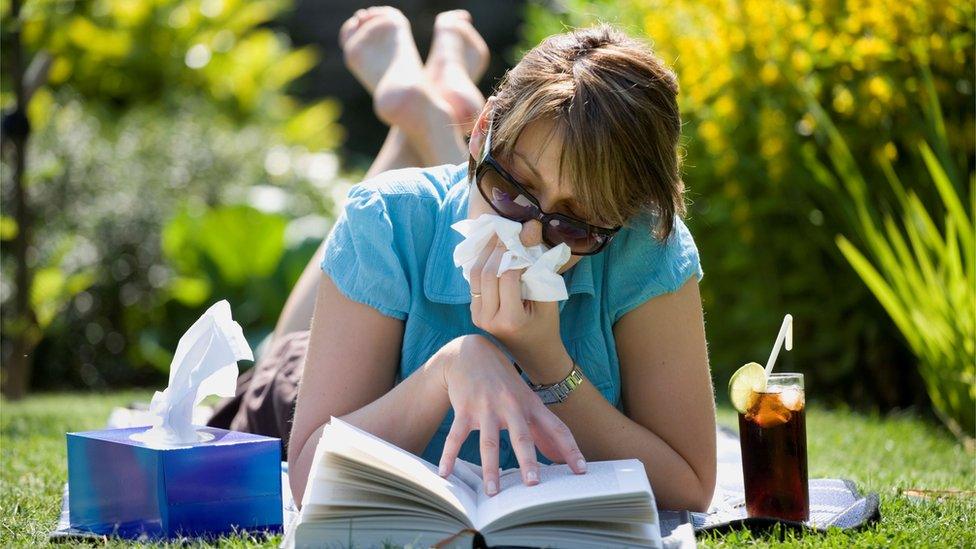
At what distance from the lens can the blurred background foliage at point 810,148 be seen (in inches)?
164

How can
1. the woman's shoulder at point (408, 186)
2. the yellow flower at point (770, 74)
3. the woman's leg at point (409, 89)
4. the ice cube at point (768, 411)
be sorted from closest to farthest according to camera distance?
the ice cube at point (768, 411) → the woman's shoulder at point (408, 186) → the woman's leg at point (409, 89) → the yellow flower at point (770, 74)

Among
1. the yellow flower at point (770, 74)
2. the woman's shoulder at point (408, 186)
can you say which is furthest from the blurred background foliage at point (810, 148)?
the woman's shoulder at point (408, 186)

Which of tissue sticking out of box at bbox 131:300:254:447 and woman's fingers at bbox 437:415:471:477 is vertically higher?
tissue sticking out of box at bbox 131:300:254:447

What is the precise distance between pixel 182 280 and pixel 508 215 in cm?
432

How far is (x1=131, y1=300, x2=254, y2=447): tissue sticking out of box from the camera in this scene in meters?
1.92

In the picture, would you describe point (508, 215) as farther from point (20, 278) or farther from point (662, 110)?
point (20, 278)

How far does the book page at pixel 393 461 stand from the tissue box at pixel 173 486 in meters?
0.25

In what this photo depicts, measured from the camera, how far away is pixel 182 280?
5.80m

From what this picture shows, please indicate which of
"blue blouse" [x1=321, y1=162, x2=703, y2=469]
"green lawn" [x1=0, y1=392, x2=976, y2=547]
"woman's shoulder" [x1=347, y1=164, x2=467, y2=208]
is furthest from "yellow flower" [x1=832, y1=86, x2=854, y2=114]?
"woman's shoulder" [x1=347, y1=164, x2=467, y2=208]

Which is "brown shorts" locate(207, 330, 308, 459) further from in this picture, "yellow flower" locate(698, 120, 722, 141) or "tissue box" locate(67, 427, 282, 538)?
"yellow flower" locate(698, 120, 722, 141)

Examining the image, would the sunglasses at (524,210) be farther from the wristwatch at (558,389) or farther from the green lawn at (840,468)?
the green lawn at (840,468)

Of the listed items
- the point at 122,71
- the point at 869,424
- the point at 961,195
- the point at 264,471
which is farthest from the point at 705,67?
the point at 122,71

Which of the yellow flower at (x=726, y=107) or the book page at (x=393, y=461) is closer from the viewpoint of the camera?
the book page at (x=393, y=461)

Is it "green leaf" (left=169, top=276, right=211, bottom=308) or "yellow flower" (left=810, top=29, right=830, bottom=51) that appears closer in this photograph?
"yellow flower" (left=810, top=29, right=830, bottom=51)
